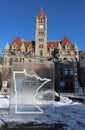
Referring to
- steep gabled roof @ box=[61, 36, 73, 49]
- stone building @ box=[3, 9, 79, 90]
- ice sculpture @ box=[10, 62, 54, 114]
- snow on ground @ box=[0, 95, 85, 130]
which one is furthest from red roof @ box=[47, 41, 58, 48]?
ice sculpture @ box=[10, 62, 54, 114]

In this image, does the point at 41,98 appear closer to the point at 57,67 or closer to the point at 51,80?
the point at 51,80

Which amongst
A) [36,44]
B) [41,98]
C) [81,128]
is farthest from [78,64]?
[81,128]

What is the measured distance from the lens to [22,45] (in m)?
89.9

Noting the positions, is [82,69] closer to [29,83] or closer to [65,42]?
[65,42]

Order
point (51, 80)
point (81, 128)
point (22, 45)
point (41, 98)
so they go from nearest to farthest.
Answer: point (81, 128), point (51, 80), point (41, 98), point (22, 45)

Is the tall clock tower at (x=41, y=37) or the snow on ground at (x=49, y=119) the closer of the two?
the snow on ground at (x=49, y=119)

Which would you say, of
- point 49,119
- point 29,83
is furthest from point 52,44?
point 49,119

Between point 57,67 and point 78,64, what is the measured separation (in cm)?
977

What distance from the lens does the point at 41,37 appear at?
89.6 metres

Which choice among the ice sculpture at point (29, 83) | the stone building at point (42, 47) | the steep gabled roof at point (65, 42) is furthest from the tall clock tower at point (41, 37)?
the ice sculpture at point (29, 83)

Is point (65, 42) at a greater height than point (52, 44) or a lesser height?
greater

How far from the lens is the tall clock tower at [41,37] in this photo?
88425 mm

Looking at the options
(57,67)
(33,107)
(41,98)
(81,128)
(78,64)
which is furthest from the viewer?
(78,64)

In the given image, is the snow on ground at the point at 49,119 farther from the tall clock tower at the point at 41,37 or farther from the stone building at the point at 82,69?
the tall clock tower at the point at 41,37
